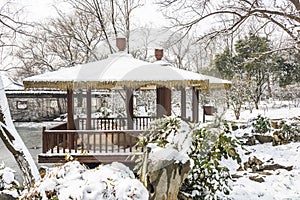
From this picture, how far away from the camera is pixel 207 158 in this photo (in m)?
4.94

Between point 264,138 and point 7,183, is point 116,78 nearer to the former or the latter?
point 7,183

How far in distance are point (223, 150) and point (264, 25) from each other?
6316mm

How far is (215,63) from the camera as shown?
76.4 ft

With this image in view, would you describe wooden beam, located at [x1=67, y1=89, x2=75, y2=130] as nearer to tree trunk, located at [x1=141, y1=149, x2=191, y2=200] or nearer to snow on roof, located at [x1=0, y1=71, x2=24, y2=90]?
snow on roof, located at [x1=0, y1=71, x2=24, y2=90]

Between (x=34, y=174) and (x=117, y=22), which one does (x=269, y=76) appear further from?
(x=34, y=174)

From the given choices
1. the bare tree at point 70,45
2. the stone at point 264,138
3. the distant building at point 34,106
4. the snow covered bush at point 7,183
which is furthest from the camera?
the distant building at point 34,106

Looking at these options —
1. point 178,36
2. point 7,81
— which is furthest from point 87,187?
point 7,81

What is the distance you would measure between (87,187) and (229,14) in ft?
26.7

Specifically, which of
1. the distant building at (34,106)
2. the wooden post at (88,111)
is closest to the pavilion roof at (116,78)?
Result: the wooden post at (88,111)

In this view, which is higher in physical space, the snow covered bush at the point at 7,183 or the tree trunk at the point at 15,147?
the tree trunk at the point at 15,147

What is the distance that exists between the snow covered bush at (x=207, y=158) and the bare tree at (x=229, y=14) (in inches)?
194

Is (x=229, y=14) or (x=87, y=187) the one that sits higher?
(x=229, y=14)

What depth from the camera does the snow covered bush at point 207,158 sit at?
16.1 feet

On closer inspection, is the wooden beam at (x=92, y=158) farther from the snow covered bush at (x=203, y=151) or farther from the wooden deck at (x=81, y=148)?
the snow covered bush at (x=203, y=151)
